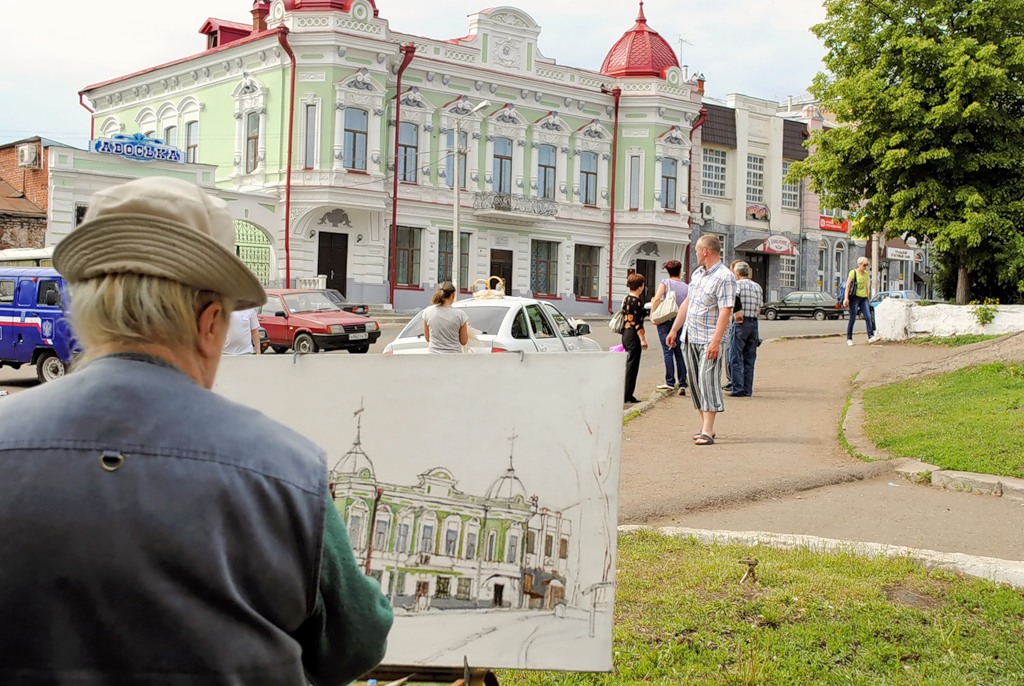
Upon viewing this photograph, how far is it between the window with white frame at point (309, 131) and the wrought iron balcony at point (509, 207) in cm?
684

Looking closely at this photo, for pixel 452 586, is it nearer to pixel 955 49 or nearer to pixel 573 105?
pixel 955 49

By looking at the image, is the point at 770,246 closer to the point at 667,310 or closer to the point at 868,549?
the point at 667,310

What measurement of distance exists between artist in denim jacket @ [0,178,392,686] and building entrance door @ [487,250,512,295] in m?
40.3

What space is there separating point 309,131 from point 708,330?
2963 cm

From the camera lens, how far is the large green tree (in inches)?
934

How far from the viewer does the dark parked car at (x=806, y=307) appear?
42.2 metres

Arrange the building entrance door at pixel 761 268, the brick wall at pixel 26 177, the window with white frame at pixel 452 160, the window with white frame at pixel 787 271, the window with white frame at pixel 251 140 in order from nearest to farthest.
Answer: the brick wall at pixel 26 177, the window with white frame at pixel 251 140, the window with white frame at pixel 452 160, the building entrance door at pixel 761 268, the window with white frame at pixel 787 271

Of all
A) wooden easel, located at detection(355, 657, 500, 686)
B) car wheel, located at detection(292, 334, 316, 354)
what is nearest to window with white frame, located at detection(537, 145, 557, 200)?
car wheel, located at detection(292, 334, 316, 354)

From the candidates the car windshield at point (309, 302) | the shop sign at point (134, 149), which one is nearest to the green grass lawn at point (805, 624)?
the car windshield at point (309, 302)

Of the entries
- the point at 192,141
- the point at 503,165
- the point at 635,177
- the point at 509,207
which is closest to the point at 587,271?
the point at 635,177

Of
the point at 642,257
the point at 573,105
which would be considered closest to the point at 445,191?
the point at 573,105

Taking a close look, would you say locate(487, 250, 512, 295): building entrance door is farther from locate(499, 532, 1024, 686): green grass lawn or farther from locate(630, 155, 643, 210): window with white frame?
locate(499, 532, 1024, 686): green grass lawn

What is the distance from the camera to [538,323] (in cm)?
1394

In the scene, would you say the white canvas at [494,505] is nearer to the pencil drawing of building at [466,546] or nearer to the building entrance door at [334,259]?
the pencil drawing of building at [466,546]
